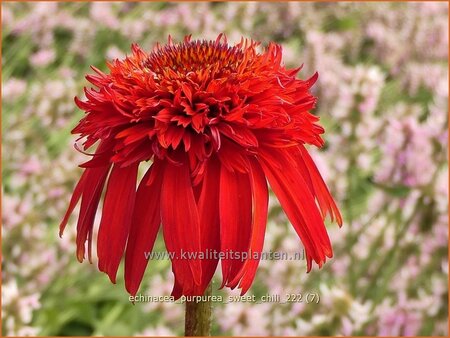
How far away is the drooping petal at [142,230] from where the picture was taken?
503 mm

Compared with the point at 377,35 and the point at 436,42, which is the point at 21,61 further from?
the point at 436,42

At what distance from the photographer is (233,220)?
0.50m

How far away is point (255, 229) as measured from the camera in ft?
1.65

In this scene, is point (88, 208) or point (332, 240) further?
point (332, 240)

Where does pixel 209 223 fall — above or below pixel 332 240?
above

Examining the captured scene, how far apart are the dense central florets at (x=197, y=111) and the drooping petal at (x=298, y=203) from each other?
0.02 metres

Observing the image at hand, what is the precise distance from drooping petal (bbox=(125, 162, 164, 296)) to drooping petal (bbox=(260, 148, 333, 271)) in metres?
0.08

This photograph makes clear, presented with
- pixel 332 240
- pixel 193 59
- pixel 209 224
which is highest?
pixel 193 59

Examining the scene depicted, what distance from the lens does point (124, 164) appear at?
493 mm

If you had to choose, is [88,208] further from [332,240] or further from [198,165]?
[332,240]

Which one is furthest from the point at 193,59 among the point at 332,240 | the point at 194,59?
the point at 332,240

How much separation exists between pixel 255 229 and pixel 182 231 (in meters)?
0.05

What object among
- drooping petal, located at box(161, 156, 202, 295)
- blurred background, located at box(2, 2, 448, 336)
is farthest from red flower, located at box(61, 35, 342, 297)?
blurred background, located at box(2, 2, 448, 336)

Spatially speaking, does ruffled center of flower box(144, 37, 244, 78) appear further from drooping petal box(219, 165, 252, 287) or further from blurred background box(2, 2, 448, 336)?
blurred background box(2, 2, 448, 336)
